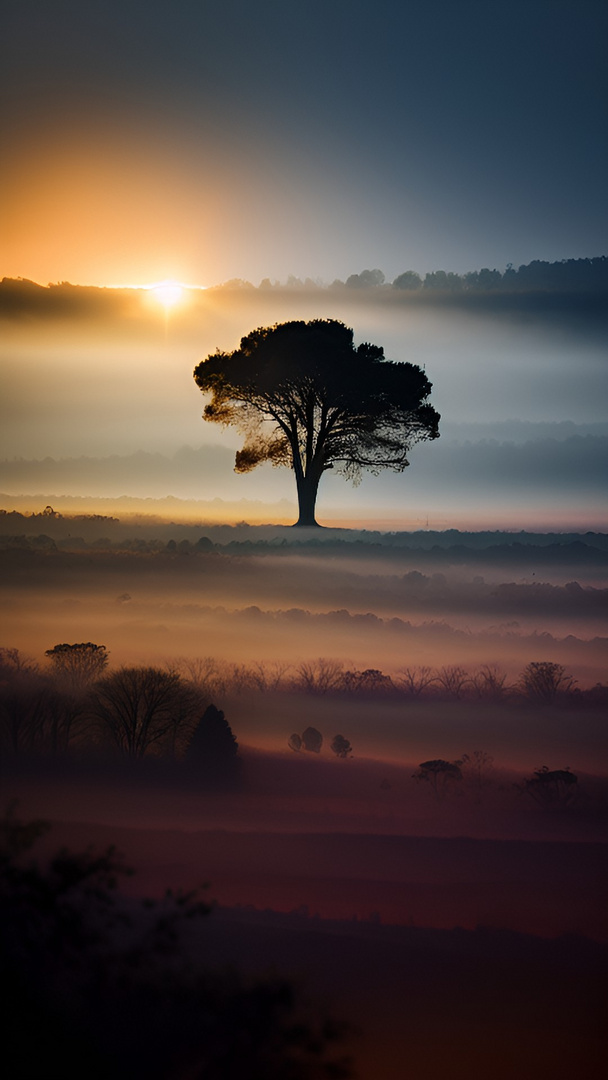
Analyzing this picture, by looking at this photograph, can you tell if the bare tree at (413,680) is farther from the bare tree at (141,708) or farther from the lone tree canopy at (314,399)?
the lone tree canopy at (314,399)

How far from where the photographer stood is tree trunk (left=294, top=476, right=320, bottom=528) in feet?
95.7

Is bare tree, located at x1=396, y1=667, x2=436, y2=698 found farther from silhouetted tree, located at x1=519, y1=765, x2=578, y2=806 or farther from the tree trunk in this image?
the tree trunk

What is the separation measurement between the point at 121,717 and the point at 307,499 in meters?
21.3

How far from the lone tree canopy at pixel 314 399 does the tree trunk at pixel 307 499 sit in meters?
0.04

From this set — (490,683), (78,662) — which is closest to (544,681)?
(490,683)

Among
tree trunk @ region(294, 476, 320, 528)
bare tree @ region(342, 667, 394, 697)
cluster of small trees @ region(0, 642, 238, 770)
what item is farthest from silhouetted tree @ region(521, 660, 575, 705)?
tree trunk @ region(294, 476, 320, 528)

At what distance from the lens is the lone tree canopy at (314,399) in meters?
29.8

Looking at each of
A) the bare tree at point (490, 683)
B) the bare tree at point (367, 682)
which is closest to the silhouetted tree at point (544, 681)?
the bare tree at point (490, 683)

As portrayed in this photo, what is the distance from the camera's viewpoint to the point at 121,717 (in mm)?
9273

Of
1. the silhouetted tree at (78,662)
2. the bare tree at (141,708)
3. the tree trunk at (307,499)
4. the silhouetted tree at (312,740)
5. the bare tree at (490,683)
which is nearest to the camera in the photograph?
the bare tree at (141,708)

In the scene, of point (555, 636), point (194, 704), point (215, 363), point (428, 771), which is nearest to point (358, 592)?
point (555, 636)

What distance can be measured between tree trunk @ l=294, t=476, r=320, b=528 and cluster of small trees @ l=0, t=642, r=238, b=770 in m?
18.7

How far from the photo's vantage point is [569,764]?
893 cm

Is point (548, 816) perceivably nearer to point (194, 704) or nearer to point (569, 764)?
point (569, 764)
